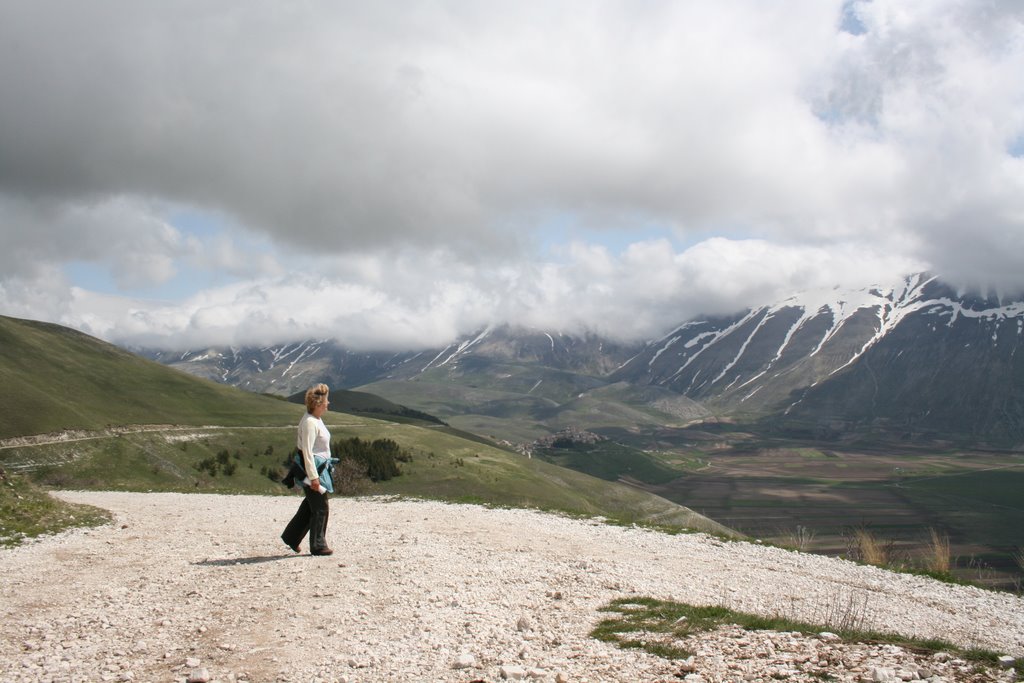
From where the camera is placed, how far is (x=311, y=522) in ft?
51.0

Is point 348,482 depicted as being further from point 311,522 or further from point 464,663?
point 464,663

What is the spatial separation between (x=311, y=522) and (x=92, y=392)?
11639cm

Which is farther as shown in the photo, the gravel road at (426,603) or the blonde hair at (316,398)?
the blonde hair at (316,398)

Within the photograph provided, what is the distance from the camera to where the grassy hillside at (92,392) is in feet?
284

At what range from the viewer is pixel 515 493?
76.8 metres

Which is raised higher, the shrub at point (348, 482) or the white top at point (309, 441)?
the white top at point (309, 441)

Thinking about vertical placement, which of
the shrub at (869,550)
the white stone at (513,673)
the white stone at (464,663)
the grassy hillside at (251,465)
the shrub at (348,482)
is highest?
the white stone at (513,673)

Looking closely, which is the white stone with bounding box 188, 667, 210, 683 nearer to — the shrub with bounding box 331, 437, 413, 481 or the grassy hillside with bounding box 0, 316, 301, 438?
the shrub with bounding box 331, 437, 413, 481

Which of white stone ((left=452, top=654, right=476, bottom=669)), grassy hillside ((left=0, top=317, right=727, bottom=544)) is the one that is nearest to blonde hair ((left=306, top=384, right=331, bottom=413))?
white stone ((left=452, top=654, right=476, bottom=669))

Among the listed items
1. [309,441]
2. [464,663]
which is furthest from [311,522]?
[464,663]

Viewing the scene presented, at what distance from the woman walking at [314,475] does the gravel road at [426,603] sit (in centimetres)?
77

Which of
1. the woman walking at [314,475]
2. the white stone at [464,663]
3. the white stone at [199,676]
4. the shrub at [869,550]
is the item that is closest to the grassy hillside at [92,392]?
the woman walking at [314,475]

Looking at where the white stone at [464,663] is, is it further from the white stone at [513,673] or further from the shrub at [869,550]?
the shrub at [869,550]

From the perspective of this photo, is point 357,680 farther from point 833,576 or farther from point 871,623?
point 833,576
